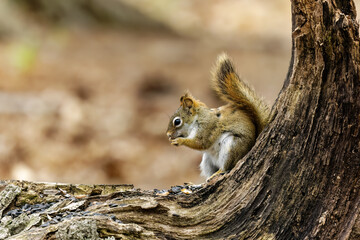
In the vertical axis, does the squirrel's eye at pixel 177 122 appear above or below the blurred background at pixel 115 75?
below

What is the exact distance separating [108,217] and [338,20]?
123 cm

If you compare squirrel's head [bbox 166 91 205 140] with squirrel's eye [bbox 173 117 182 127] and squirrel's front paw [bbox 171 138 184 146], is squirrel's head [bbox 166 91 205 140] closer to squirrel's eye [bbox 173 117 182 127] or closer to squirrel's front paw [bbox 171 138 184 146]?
squirrel's eye [bbox 173 117 182 127]

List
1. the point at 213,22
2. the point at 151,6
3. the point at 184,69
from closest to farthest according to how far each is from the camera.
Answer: the point at 184,69 → the point at 151,6 → the point at 213,22

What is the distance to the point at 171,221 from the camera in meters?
2.30

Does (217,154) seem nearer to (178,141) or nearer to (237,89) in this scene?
(178,141)

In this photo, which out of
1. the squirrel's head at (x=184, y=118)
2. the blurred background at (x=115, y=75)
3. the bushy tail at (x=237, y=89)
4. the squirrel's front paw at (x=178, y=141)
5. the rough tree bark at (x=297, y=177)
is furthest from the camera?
the blurred background at (x=115, y=75)

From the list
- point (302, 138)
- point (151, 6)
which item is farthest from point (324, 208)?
point (151, 6)

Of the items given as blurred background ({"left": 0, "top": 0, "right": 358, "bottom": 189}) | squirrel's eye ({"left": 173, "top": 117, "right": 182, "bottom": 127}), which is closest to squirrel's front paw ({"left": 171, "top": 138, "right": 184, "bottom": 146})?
squirrel's eye ({"left": 173, "top": 117, "right": 182, "bottom": 127})

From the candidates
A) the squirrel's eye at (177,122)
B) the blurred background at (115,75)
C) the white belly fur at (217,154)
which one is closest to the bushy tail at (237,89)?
the white belly fur at (217,154)

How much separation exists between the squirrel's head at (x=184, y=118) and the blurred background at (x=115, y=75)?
1908 mm

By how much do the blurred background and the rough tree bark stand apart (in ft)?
8.77

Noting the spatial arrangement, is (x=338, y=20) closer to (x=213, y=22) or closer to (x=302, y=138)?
(x=302, y=138)

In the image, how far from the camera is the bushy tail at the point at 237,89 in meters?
2.65

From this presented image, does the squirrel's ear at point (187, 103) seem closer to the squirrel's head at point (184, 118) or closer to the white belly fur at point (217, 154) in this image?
the squirrel's head at point (184, 118)
